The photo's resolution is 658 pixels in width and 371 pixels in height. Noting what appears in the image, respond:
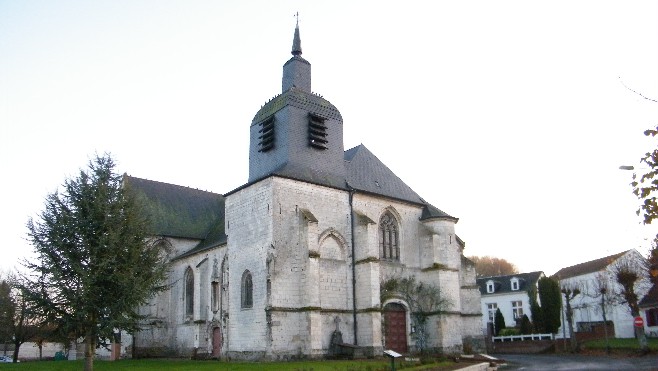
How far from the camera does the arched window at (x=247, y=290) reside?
24170 millimetres

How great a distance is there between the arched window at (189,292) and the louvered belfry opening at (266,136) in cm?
899

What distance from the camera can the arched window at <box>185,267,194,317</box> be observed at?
102 feet

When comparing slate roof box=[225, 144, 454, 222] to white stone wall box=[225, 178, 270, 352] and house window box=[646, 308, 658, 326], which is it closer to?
white stone wall box=[225, 178, 270, 352]

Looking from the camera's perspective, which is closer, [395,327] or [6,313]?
[395,327]

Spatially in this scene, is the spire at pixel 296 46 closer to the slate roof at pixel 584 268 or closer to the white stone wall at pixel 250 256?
the white stone wall at pixel 250 256

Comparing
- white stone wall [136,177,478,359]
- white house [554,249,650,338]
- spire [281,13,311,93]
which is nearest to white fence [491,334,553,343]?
white house [554,249,650,338]

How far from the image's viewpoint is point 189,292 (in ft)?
103

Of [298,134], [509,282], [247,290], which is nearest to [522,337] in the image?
[247,290]

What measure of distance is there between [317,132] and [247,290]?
7927 millimetres

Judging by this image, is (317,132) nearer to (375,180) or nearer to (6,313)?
(375,180)

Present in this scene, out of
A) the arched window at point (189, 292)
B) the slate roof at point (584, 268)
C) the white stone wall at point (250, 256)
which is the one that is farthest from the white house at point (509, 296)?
the white stone wall at point (250, 256)

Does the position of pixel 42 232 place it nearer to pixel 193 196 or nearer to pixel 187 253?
pixel 187 253

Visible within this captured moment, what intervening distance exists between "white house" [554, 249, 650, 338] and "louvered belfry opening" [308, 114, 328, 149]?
19.1m

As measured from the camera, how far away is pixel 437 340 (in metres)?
25.7
